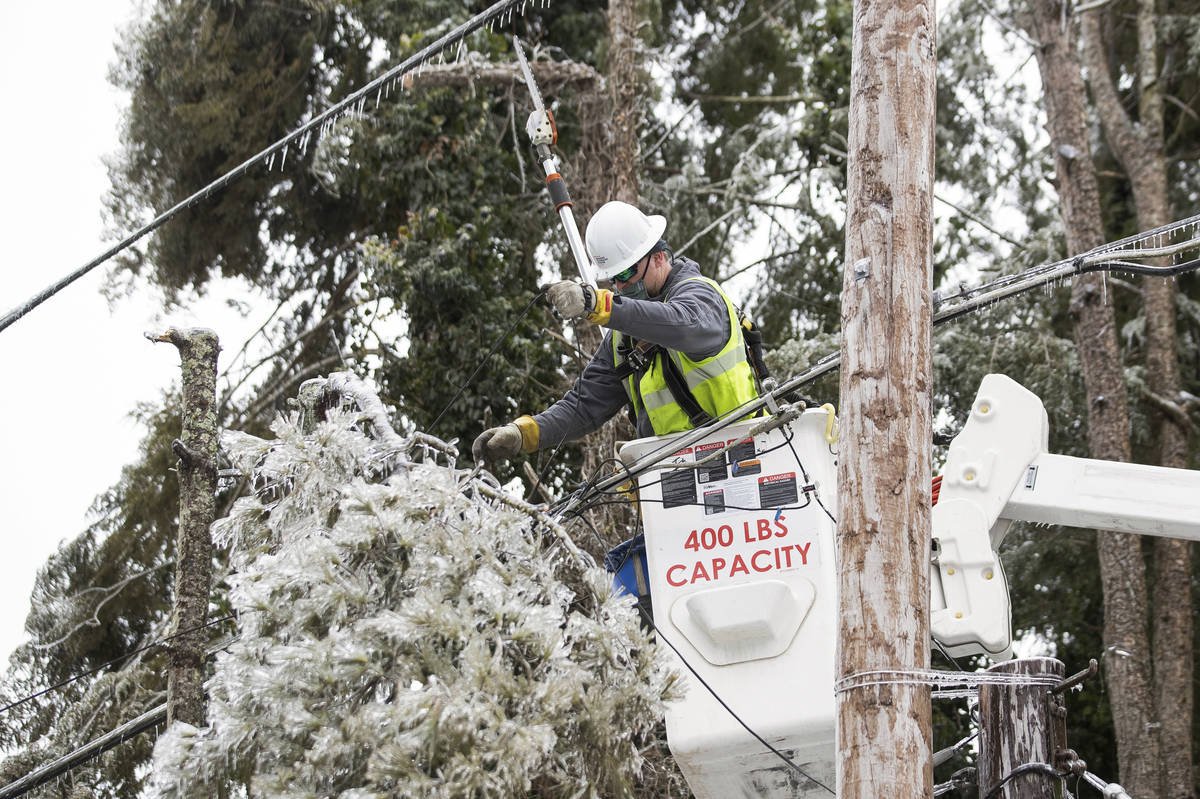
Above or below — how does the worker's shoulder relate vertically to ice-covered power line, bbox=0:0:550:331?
below

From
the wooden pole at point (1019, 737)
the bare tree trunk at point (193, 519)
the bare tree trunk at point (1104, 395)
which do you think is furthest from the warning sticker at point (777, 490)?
the bare tree trunk at point (1104, 395)

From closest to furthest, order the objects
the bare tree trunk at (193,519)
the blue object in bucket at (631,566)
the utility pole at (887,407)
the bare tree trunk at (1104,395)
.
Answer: the utility pole at (887,407) → the bare tree trunk at (193,519) → the blue object in bucket at (631,566) → the bare tree trunk at (1104,395)

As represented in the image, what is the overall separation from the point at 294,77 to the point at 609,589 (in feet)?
37.3

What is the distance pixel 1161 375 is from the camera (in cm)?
1200

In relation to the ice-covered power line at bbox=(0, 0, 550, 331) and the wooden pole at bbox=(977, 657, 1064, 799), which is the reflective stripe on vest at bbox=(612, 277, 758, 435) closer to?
the wooden pole at bbox=(977, 657, 1064, 799)

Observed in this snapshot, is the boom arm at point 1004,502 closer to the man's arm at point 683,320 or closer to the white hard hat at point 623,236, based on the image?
the man's arm at point 683,320

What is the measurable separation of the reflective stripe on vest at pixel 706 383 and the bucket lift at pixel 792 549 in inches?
11.4

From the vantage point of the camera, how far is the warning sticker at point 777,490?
4988 millimetres

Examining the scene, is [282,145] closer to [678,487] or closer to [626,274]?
[626,274]

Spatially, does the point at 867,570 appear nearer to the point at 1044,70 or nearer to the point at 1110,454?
the point at 1110,454

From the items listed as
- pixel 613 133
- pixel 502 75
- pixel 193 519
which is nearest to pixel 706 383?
pixel 193 519

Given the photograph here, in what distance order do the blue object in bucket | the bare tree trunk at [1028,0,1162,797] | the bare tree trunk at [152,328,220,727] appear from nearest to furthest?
the bare tree trunk at [152,328,220,727]
the blue object in bucket
the bare tree trunk at [1028,0,1162,797]

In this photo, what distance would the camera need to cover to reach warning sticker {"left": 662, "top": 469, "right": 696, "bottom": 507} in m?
5.11

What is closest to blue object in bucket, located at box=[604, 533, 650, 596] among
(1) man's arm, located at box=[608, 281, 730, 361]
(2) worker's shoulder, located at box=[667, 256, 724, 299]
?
(1) man's arm, located at box=[608, 281, 730, 361]
